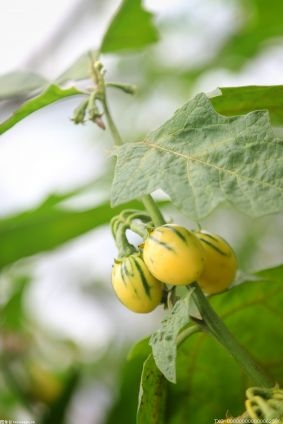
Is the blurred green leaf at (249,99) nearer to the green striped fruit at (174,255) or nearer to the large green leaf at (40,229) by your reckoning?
the green striped fruit at (174,255)

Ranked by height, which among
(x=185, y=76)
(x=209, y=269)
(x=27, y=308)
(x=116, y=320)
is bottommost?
(x=116, y=320)

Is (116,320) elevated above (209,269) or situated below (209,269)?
below

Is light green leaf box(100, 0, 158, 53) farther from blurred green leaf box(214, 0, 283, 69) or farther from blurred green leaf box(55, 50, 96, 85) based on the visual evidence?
blurred green leaf box(214, 0, 283, 69)

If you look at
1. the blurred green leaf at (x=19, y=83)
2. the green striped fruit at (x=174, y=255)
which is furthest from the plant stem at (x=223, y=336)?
the blurred green leaf at (x=19, y=83)

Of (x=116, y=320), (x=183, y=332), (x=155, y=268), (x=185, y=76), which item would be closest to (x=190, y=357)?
(x=183, y=332)

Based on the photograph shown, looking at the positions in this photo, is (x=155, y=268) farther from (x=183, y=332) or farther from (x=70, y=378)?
(x=70, y=378)

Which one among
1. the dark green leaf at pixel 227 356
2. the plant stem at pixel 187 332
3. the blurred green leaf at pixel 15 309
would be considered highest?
the plant stem at pixel 187 332
